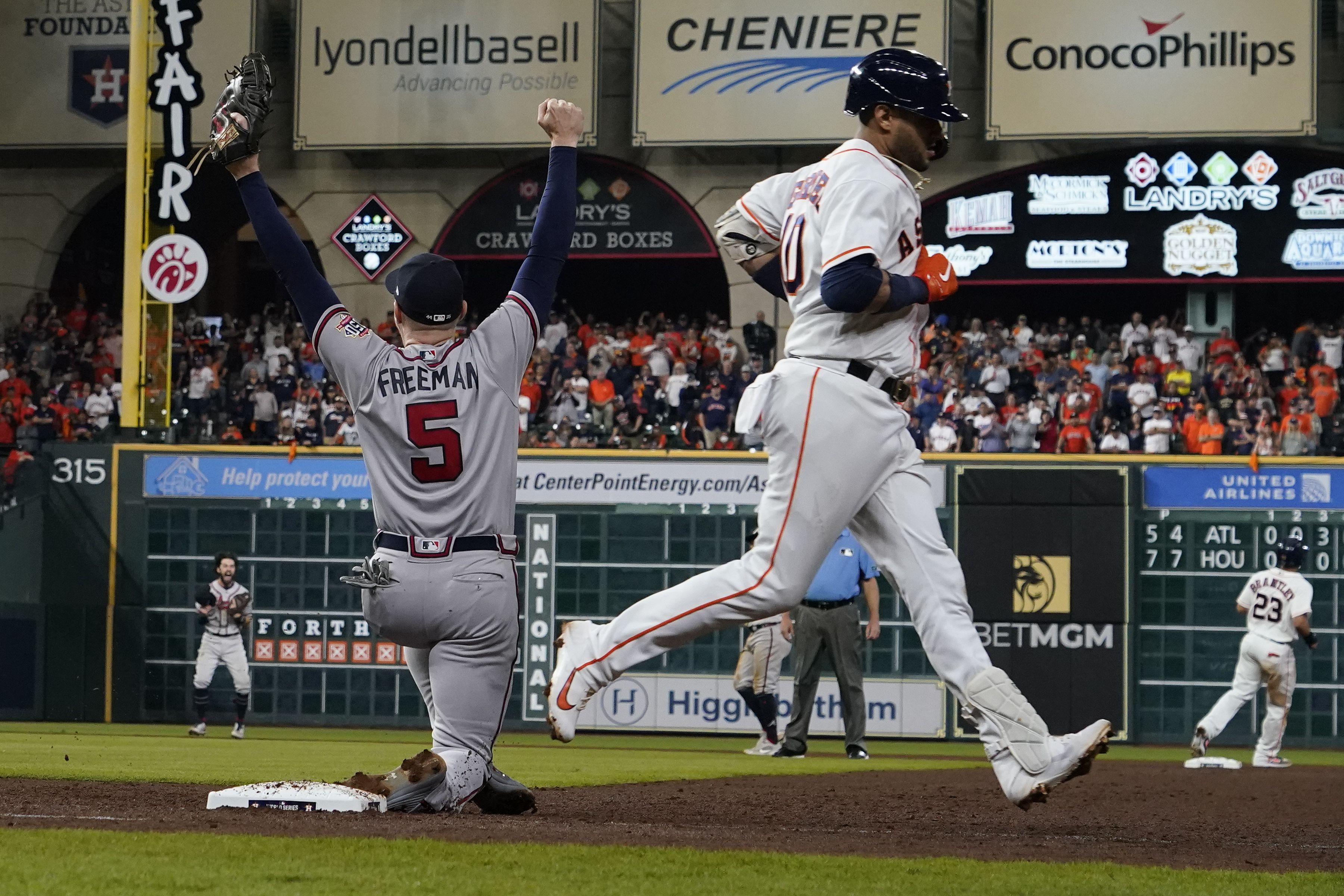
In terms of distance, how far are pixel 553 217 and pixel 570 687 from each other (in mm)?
1582

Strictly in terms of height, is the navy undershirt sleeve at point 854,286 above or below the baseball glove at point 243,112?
below

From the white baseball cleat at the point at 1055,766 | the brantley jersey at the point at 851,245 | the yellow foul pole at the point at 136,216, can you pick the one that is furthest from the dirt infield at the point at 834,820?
the yellow foul pole at the point at 136,216

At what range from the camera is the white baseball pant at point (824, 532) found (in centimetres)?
523

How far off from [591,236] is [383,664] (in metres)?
10.6

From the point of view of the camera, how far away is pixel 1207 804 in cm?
861

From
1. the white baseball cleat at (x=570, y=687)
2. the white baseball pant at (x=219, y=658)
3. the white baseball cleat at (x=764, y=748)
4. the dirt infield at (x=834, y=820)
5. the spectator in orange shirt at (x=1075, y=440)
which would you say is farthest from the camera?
the spectator in orange shirt at (x=1075, y=440)

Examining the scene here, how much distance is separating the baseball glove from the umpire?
26.7ft

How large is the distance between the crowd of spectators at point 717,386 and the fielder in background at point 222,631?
8.69 ft

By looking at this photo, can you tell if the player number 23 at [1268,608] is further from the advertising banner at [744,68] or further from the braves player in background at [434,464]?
the advertising banner at [744,68]

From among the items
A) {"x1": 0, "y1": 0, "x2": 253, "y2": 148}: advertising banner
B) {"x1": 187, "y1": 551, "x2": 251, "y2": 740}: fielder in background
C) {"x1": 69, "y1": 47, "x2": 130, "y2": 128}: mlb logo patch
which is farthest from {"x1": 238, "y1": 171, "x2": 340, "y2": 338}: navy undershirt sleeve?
{"x1": 69, "y1": 47, "x2": 130, "y2": 128}: mlb logo patch

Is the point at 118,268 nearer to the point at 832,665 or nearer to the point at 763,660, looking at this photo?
the point at 763,660

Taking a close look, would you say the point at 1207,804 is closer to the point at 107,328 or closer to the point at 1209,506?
the point at 1209,506

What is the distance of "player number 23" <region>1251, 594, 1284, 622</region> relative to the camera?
45.5 feet

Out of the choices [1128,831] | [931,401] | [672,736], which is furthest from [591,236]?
[1128,831]
